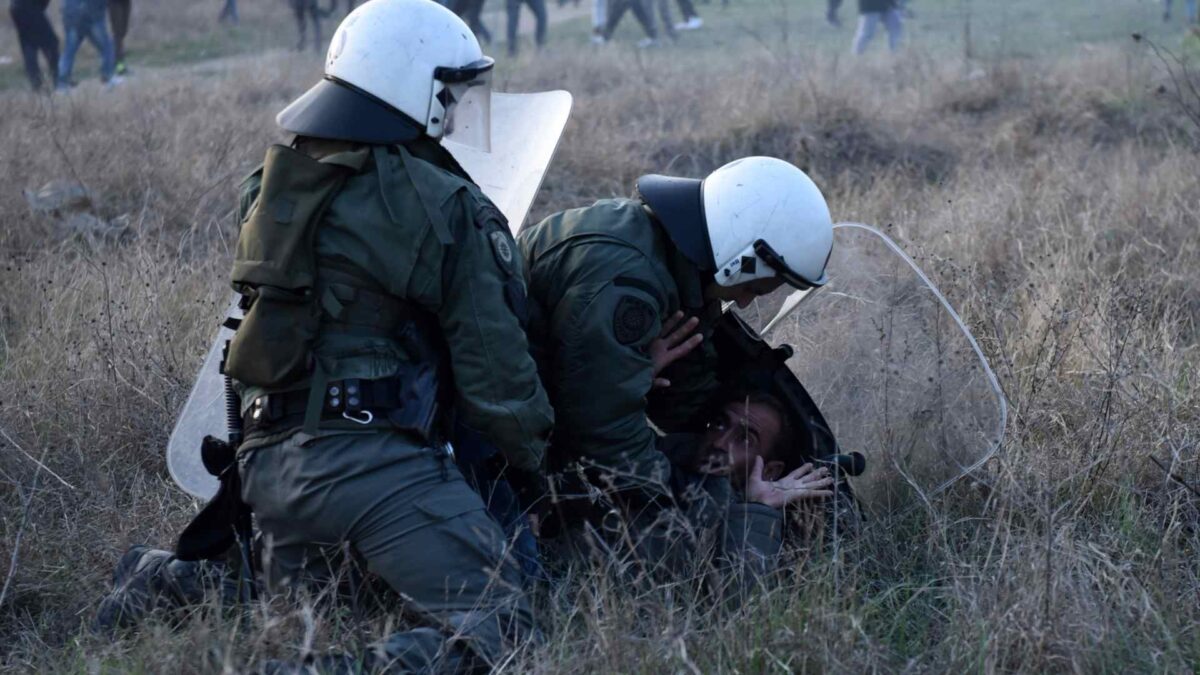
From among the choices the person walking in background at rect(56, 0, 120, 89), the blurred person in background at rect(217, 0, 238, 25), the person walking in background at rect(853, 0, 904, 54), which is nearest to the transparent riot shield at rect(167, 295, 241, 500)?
the person walking in background at rect(56, 0, 120, 89)

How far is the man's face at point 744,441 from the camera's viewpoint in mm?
3607

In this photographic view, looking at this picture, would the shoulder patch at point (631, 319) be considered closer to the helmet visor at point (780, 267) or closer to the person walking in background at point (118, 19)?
the helmet visor at point (780, 267)

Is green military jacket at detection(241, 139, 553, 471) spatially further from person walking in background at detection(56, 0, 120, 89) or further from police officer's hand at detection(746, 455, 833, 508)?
person walking in background at detection(56, 0, 120, 89)

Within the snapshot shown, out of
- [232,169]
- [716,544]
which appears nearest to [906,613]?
[716,544]

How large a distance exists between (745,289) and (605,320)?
0.52m

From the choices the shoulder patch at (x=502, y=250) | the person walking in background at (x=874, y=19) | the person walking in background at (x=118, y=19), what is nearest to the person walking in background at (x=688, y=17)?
the person walking in background at (x=874, y=19)

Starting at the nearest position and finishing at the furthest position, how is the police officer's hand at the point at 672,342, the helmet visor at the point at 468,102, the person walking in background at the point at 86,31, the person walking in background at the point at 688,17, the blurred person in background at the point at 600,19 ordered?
the helmet visor at the point at 468,102
the police officer's hand at the point at 672,342
the person walking in background at the point at 86,31
the blurred person in background at the point at 600,19
the person walking in background at the point at 688,17

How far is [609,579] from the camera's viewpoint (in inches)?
120

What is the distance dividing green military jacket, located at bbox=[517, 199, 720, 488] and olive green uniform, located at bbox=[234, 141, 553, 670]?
9.6 inches

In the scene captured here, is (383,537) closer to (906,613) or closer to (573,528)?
(573,528)

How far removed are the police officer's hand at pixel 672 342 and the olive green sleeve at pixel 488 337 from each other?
55 centimetres

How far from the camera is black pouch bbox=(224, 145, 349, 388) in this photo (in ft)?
9.14

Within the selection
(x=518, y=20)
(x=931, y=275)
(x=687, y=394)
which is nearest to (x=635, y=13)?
(x=518, y=20)

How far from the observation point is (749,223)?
328 centimetres
